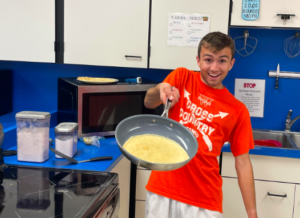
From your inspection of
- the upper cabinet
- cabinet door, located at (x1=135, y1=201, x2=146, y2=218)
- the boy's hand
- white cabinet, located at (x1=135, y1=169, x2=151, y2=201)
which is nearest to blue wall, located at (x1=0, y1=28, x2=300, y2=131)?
the upper cabinet

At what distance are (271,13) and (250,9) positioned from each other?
130mm

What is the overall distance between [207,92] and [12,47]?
51.6 inches

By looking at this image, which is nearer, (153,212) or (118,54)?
(153,212)

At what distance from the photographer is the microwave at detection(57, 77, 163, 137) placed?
183cm

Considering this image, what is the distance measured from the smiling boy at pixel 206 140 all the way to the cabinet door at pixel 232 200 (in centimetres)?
→ 58

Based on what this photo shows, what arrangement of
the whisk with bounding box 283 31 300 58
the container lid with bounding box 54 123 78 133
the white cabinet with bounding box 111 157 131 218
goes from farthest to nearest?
1. the whisk with bounding box 283 31 300 58
2. the white cabinet with bounding box 111 157 131 218
3. the container lid with bounding box 54 123 78 133

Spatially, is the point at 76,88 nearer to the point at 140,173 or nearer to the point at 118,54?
the point at 118,54

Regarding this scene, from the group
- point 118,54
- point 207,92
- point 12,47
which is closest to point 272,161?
point 207,92

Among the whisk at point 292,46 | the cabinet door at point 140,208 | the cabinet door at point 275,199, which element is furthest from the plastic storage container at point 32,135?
the whisk at point 292,46

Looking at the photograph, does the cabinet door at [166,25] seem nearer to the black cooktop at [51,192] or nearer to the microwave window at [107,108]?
the microwave window at [107,108]

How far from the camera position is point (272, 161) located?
1.88 m

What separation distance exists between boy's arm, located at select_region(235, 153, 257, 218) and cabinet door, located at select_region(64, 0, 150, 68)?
0.93 metres

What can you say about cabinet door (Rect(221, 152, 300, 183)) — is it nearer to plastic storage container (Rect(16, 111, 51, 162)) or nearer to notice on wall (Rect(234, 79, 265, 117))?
notice on wall (Rect(234, 79, 265, 117))

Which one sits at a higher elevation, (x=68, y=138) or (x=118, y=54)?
(x=118, y=54)
